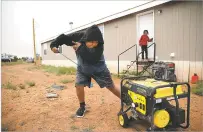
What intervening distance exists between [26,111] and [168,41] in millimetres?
6731

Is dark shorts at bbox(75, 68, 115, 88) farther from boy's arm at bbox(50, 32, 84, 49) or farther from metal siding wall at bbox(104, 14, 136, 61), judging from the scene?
metal siding wall at bbox(104, 14, 136, 61)

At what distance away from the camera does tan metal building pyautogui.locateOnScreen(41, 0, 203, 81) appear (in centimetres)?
782

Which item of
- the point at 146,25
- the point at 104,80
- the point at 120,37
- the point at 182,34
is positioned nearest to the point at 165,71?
the point at 182,34

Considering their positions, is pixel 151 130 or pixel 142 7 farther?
pixel 142 7

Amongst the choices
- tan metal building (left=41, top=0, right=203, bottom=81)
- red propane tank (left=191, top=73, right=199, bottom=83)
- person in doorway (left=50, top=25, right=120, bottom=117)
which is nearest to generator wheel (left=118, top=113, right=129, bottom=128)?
person in doorway (left=50, top=25, right=120, bottom=117)

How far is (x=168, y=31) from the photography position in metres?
8.74

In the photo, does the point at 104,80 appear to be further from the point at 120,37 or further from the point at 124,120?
the point at 120,37

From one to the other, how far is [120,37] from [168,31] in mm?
3185

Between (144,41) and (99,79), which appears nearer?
(99,79)

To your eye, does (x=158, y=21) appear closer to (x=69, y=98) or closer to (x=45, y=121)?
(x=69, y=98)

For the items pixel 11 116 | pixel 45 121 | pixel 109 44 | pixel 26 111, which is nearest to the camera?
pixel 45 121

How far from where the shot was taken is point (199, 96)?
18.5 feet

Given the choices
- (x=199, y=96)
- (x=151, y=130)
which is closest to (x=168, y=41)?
(x=199, y=96)

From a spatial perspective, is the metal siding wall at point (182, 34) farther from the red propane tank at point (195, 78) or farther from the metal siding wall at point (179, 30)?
the red propane tank at point (195, 78)
